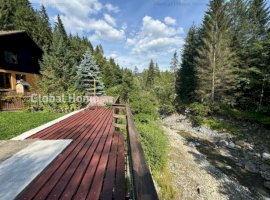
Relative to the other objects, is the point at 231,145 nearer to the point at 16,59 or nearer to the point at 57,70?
the point at 57,70

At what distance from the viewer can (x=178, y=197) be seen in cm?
628

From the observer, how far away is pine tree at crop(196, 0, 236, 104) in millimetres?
15703

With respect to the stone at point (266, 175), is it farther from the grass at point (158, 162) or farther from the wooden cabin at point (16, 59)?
the wooden cabin at point (16, 59)

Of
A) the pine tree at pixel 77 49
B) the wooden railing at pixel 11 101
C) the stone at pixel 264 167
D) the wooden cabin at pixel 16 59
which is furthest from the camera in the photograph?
Result: the pine tree at pixel 77 49

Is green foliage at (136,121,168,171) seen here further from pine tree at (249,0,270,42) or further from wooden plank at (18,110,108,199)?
pine tree at (249,0,270,42)

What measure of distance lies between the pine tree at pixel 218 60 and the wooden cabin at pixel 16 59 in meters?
16.7

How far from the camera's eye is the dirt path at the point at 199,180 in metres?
6.41

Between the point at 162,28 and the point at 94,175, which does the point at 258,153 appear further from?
the point at 162,28

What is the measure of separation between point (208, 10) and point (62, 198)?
813 inches

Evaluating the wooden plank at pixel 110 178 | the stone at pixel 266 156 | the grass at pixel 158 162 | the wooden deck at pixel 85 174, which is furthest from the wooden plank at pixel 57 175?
the stone at pixel 266 156

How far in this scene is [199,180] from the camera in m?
7.26

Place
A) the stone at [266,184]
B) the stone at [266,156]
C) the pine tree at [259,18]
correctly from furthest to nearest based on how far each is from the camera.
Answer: the pine tree at [259,18]
the stone at [266,156]
the stone at [266,184]

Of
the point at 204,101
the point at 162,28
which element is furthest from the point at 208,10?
the point at 204,101

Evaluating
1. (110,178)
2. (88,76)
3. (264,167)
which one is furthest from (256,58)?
(110,178)
